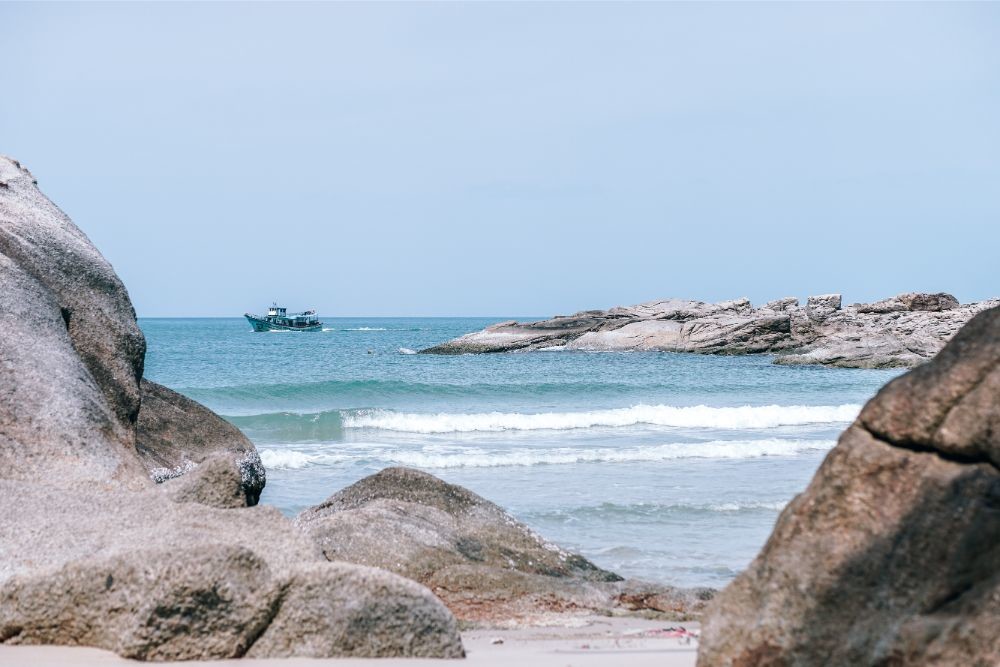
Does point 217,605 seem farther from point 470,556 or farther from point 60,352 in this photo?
point 60,352

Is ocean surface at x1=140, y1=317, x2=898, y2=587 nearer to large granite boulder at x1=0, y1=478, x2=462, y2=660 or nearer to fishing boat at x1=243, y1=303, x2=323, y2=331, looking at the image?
large granite boulder at x1=0, y1=478, x2=462, y2=660

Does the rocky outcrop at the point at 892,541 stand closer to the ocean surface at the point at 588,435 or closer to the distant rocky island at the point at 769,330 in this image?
the ocean surface at the point at 588,435

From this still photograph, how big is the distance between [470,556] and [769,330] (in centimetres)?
5189

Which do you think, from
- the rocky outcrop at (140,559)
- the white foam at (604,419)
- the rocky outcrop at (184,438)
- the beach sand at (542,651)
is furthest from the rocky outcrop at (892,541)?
the white foam at (604,419)

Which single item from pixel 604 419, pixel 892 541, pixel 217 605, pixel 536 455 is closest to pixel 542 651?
pixel 217 605

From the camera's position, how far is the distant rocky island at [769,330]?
164 feet

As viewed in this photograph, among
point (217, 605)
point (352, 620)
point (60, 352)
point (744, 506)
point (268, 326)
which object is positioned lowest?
point (744, 506)

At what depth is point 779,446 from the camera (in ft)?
69.0

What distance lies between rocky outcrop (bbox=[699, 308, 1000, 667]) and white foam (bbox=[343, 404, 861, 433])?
22.8 meters

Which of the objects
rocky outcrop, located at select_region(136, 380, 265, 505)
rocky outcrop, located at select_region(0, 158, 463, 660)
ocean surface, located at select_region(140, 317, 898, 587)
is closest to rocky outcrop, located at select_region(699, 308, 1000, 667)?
rocky outcrop, located at select_region(0, 158, 463, 660)

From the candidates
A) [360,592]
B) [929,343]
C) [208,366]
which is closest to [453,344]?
[208,366]

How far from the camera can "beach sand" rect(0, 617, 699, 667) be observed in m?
4.57

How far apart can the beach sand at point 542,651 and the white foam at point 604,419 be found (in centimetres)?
2026

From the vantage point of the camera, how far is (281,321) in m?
106
